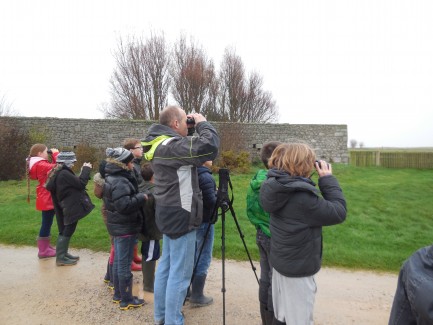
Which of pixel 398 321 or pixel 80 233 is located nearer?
pixel 398 321

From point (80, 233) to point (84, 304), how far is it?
8.78ft

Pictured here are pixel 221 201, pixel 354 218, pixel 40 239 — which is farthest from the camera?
pixel 354 218

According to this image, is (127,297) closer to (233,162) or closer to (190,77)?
(233,162)

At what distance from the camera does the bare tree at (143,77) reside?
21.1m

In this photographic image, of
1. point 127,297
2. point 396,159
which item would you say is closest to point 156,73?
point 396,159

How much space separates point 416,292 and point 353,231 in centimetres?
553

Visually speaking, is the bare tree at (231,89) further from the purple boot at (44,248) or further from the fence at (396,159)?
the purple boot at (44,248)

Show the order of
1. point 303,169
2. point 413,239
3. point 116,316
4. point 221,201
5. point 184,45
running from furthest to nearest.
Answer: point 184,45 → point 413,239 → point 116,316 → point 221,201 → point 303,169

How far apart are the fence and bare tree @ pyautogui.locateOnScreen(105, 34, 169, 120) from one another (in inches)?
540

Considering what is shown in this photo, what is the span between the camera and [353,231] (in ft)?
20.5

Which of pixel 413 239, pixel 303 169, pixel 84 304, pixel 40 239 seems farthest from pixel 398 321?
pixel 413 239

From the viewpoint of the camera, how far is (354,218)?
7133 mm

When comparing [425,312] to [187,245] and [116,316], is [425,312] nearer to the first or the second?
[187,245]

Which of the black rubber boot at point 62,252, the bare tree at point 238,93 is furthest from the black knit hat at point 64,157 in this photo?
the bare tree at point 238,93
